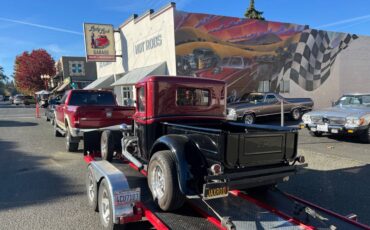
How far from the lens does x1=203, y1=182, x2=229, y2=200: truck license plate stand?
10.3ft

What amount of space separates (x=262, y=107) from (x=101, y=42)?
15515mm

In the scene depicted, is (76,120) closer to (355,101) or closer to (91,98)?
(91,98)

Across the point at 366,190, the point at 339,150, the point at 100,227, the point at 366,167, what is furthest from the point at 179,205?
the point at 339,150

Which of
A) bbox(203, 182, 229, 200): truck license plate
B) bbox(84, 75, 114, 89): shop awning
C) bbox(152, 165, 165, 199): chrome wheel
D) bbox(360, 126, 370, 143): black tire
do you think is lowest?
bbox(360, 126, 370, 143): black tire

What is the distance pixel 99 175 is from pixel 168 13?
50.2 ft

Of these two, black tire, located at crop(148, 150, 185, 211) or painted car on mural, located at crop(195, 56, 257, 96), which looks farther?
painted car on mural, located at crop(195, 56, 257, 96)

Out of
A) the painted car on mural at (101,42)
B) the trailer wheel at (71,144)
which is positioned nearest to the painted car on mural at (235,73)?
the painted car on mural at (101,42)

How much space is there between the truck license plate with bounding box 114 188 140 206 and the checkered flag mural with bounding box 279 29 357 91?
1975 cm

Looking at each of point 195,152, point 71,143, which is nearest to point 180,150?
point 195,152

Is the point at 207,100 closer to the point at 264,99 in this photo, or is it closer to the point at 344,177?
the point at 344,177

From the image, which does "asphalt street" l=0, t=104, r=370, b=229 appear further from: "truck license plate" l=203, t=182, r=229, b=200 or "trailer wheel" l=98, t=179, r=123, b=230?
"truck license plate" l=203, t=182, r=229, b=200

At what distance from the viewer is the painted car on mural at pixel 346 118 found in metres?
9.23

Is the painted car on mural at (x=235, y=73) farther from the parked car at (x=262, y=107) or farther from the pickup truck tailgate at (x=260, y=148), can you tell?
the pickup truck tailgate at (x=260, y=148)

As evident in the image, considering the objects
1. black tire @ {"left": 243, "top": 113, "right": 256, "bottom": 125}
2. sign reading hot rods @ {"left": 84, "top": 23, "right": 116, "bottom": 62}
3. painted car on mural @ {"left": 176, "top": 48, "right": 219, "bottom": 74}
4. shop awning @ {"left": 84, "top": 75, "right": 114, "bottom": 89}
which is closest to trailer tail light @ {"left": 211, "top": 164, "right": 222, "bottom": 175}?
black tire @ {"left": 243, "top": 113, "right": 256, "bottom": 125}
